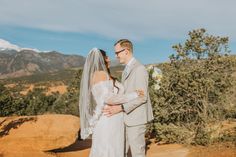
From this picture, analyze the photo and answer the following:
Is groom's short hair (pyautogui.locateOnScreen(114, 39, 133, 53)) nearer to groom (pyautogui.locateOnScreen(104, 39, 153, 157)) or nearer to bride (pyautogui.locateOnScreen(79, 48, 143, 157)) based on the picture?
groom (pyautogui.locateOnScreen(104, 39, 153, 157))

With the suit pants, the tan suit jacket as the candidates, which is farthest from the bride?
the suit pants

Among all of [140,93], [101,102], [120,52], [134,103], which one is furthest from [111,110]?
[120,52]

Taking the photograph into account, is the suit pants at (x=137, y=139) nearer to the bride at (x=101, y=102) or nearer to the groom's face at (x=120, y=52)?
the bride at (x=101, y=102)

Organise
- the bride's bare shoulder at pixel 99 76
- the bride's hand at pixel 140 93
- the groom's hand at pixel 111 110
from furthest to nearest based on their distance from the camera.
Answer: the bride's bare shoulder at pixel 99 76 → the groom's hand at pixel 111 110 → the bride's hand at pixel 140 93

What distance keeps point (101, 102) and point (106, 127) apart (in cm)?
33

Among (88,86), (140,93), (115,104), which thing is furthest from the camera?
(88,86)

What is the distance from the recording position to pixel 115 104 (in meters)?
5.29

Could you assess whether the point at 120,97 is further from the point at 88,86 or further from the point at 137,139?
the point at 88,86

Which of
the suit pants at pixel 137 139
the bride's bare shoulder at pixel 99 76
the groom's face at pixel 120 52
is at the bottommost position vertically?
the suit pants at pixel 137 139

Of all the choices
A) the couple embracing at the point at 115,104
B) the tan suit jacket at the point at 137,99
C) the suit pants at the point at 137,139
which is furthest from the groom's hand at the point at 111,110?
the suit pants at the point at 137,139

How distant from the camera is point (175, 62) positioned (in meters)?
A: 13.3

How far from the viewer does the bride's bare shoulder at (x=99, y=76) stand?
5460 mm

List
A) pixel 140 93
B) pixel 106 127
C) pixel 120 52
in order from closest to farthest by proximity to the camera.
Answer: pixel 140 93
pixel 120 52
pixel 106 127

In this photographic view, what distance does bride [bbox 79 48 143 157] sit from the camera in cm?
539
